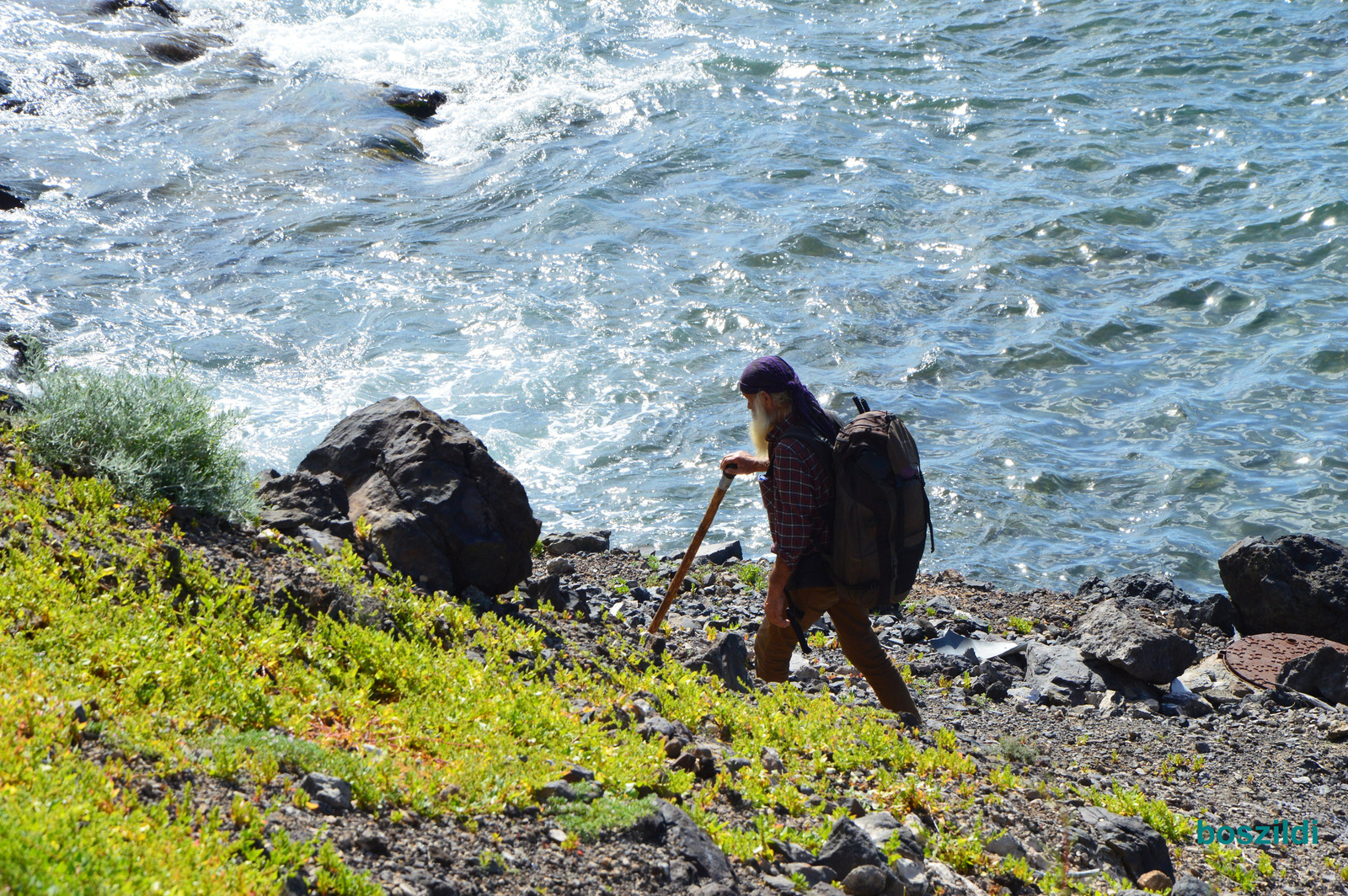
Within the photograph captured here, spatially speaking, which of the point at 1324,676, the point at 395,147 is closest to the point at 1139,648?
the point at 1324,676

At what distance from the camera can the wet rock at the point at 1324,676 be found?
8375 millimetres

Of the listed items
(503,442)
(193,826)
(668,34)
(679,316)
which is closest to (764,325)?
(679,316)

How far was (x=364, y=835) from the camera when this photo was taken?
13.0 ft

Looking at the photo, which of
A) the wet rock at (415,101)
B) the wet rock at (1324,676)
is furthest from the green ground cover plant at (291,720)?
the wet rock at (415,101)

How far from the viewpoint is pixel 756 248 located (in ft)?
63.6

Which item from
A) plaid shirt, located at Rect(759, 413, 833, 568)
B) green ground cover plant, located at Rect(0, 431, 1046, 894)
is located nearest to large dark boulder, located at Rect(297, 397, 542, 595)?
green ground cover plant, located at Rect(0, 431, 1046, 894)

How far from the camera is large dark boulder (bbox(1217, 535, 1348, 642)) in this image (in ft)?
31.1

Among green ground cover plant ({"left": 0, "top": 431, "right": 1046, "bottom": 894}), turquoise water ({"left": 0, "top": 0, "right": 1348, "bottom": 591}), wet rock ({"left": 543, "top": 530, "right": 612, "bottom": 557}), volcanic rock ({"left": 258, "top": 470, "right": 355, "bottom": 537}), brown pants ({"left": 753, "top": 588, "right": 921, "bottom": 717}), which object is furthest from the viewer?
turquoise water ({"left": 0, "top": 0, "right": 1348, "bottom": 591})

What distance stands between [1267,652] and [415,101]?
80.0ft

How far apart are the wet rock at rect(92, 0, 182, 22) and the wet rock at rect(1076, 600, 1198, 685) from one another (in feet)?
105

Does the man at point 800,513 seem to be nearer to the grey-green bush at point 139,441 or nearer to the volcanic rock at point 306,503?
the volcanic rock at point 306,503

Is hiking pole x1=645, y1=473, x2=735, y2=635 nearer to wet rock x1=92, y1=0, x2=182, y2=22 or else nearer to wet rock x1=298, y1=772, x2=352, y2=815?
wet rock x1=298, y1=772, x2=352, y2=815

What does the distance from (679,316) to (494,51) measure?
18.3m

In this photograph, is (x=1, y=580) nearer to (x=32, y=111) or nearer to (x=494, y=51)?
(x=32, y=111)
